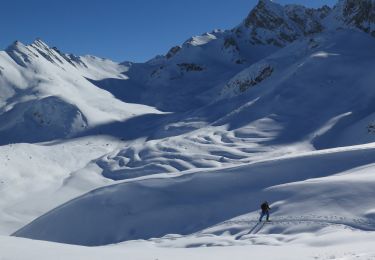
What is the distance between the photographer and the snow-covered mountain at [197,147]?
22906 mm

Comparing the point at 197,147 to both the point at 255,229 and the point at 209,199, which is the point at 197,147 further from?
the point at 255,229

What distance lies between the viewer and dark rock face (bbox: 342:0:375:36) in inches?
3629

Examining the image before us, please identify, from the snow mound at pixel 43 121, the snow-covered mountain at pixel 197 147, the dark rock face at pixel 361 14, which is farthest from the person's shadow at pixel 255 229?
Answer: the dark rock face at pixel 361 14

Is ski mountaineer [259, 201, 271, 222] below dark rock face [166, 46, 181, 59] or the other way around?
below

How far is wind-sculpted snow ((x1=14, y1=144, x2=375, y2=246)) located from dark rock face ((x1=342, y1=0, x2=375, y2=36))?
68220 millimetres

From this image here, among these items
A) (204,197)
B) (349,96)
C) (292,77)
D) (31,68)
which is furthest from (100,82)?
(204,197)

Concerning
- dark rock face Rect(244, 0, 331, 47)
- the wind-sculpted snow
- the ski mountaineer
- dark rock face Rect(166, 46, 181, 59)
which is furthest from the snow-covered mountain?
dark rock face Rect(166, 46, 181, 59)

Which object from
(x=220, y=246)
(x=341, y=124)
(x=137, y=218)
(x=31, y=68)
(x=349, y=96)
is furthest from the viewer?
(x=31, y=68)

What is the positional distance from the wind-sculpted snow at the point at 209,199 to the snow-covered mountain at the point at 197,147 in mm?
98

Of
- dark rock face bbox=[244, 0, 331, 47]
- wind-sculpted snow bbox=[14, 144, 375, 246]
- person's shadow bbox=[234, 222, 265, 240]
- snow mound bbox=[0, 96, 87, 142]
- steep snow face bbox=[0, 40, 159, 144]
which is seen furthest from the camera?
dark rock face bbox=[244, 0, 331, 47]

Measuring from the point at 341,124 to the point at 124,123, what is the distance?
37.3 meters

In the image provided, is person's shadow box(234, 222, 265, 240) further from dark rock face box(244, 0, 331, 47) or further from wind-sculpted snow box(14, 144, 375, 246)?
dark rock face box(244, 0, 331, 47)

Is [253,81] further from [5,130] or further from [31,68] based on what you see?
[31,68]

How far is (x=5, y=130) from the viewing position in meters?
78.6
